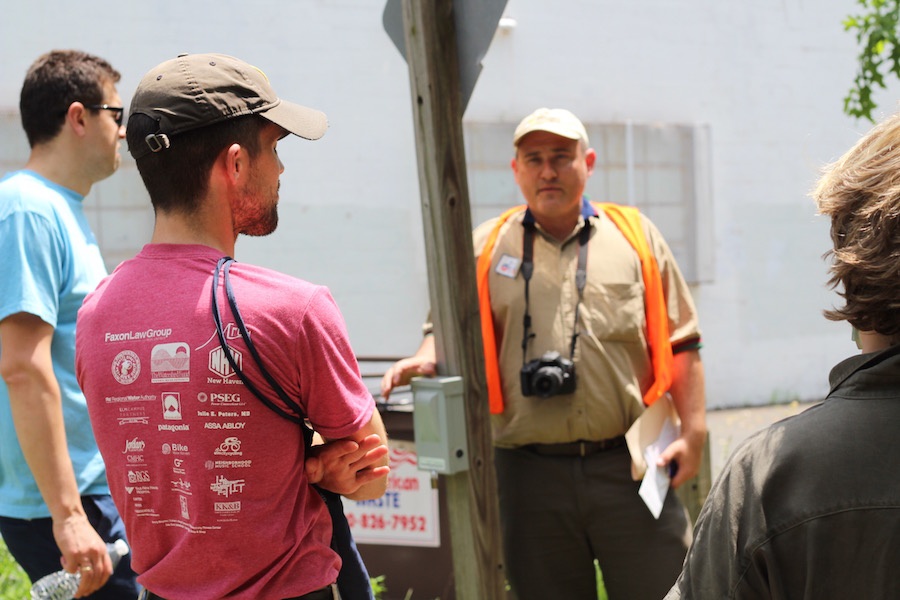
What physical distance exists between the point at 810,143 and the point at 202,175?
8632 millimetres

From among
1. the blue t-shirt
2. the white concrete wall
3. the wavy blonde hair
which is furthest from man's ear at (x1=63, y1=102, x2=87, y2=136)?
the white concrete wall

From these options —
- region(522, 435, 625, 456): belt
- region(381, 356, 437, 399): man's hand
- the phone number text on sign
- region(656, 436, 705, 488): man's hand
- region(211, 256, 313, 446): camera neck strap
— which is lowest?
the phone number text on sign

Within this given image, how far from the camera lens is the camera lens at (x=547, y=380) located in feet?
10.0

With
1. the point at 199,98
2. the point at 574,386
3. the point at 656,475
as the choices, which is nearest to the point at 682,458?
the point at 656,475

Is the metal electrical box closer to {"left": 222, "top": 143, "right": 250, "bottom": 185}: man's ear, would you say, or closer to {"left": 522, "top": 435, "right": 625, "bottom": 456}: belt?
{"left": 522, "top": 435, "right": 625, "bottom": 456}: belt

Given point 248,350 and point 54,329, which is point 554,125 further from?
point 248,350

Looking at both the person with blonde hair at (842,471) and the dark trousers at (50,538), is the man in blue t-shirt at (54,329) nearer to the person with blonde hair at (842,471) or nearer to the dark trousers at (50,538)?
the dark trousers at (50,538)

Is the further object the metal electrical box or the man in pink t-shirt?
the metal electrical box

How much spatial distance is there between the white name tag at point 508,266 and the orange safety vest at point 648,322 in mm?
52

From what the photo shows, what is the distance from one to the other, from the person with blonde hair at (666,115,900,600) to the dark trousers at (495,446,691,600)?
1836 millimetres

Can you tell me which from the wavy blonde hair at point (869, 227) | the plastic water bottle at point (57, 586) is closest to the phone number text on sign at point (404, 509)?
the plastic water bottle at point (57, 586)

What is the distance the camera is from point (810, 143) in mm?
9250

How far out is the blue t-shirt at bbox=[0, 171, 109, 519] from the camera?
2516 mm

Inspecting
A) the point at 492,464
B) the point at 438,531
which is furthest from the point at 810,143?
the point at 492,464
